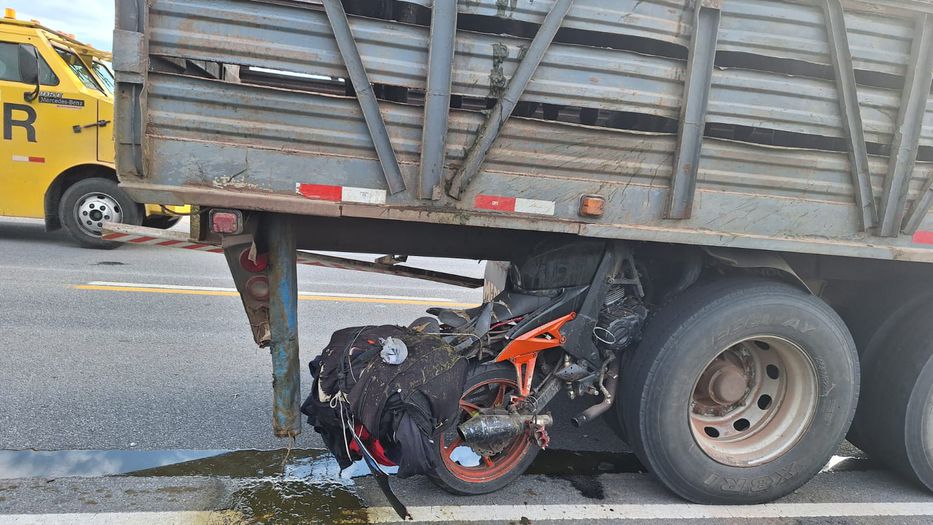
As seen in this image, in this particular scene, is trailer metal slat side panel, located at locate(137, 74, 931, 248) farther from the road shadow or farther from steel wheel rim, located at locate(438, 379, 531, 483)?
the road shadow

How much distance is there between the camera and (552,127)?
253cm

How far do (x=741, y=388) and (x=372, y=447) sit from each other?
1939mm

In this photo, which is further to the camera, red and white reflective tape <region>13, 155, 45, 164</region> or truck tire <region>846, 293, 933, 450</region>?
red and white reflective tape <region>13, 155, 45, 164</region>

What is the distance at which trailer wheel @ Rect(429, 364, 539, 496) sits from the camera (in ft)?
9.17

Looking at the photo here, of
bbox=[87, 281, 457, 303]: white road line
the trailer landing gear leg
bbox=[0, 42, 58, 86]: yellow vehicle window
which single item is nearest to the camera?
the trailer landing gear leg

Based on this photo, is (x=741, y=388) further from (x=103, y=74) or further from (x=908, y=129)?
(x=103, y=74)

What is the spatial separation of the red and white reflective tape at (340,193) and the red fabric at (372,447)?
1.01 meters

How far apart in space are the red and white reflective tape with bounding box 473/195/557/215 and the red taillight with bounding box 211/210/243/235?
3.23 feet

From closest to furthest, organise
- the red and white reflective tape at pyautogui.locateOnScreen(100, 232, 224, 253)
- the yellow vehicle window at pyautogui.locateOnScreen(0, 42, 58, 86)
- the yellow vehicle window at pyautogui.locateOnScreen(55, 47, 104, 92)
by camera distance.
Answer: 1. the red and white reflective tape at pyautogui.locateOnScreen(100, 232, 224, 253)
2. the yellow vehicle window at pyautogui.locateOnScreen(0, 42, 58, 86)
3. the yellow vehicle window at pyautogui.locateOnScreen(55, 47, 104, 92)

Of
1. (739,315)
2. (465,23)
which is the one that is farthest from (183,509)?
(739,315)

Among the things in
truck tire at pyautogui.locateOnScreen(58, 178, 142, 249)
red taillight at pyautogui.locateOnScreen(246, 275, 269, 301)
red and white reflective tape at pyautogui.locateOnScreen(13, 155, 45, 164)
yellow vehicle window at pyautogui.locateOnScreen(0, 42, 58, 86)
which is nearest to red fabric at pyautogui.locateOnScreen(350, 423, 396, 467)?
red taillight at pyautogui.locateOnScreen(246, 275, 269, 301)

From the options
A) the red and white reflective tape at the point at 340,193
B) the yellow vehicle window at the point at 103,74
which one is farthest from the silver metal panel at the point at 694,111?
the yellow vehicle window at the point at 103,74

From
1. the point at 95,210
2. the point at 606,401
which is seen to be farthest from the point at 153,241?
the point at 95,210

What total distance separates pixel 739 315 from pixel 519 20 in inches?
66.3
